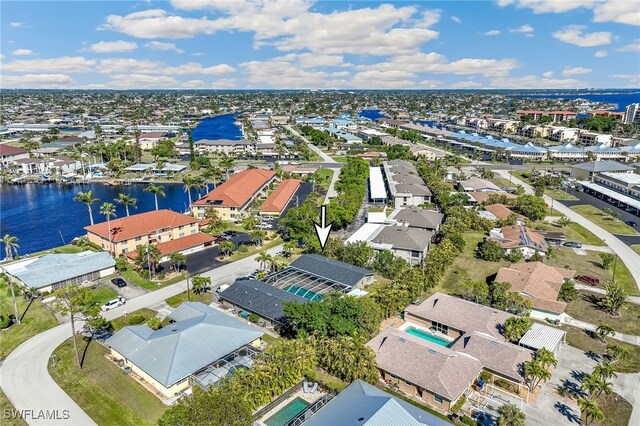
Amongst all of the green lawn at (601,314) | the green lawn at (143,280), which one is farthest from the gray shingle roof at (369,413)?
the green lawn at (143,280)

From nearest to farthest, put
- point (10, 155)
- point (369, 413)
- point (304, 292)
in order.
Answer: point (369, 413) → point (304, 292) → point (10, 155)

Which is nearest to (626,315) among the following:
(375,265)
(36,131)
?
(375,265)

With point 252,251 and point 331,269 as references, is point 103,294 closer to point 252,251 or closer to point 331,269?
point 252,251

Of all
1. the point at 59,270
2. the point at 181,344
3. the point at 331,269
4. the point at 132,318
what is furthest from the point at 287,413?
the point at 59,270

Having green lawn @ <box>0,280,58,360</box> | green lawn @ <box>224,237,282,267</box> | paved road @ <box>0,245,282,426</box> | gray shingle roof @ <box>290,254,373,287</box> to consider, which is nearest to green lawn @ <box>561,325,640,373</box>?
gray shingle roof @ <box>290,254,373,287</box>

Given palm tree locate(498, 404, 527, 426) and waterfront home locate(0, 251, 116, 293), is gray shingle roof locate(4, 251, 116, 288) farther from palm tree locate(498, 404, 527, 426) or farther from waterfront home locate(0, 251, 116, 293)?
palm tree locate(498, 404, 527, 426)

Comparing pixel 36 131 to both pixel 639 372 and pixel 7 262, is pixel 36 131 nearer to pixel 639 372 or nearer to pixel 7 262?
pixel 7 262
